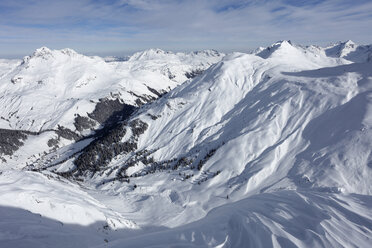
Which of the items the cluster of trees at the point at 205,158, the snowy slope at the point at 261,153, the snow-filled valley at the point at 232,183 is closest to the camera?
the snow-filled valley at the point at 232,183

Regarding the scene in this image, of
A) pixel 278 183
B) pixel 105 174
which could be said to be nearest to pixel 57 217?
pixel 278 183

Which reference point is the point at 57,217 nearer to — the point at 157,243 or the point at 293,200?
the point at 157,243

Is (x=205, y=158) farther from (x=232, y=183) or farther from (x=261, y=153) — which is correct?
(x=261, y=153)

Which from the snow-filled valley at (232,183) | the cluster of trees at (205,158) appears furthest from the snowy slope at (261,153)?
the snow-filled valley at (232,183)

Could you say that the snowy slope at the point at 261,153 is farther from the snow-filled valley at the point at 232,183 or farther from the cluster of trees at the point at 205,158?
the snow-filled valley at the point at 232,183

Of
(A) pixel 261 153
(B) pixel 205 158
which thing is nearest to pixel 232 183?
(A) pixel 261 153

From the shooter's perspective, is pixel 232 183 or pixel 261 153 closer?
pixel 232 183

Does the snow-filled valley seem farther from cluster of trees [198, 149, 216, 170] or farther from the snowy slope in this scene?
cluster of trees [198, 149, 216, 170]

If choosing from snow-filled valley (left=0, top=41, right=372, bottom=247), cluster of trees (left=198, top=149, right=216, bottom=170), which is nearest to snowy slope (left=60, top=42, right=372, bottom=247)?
cluster of trees (left=198, top=149, right=216, bottom=170)

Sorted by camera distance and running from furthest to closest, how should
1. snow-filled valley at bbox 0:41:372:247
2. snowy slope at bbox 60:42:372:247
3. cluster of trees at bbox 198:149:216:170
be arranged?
1. cluster of trees at bbox 198:149:216:170
2. snowy slope at bbox 60:42:372:247
3. snow-filled valley at bbox 0:41:372:247

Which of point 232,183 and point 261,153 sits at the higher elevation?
point 261,153

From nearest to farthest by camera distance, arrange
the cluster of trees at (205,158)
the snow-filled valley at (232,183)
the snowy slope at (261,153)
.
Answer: the snow-filled valley at (232,183)
the snowy slope at (261,153)
the cluster of trees at (205,158)
